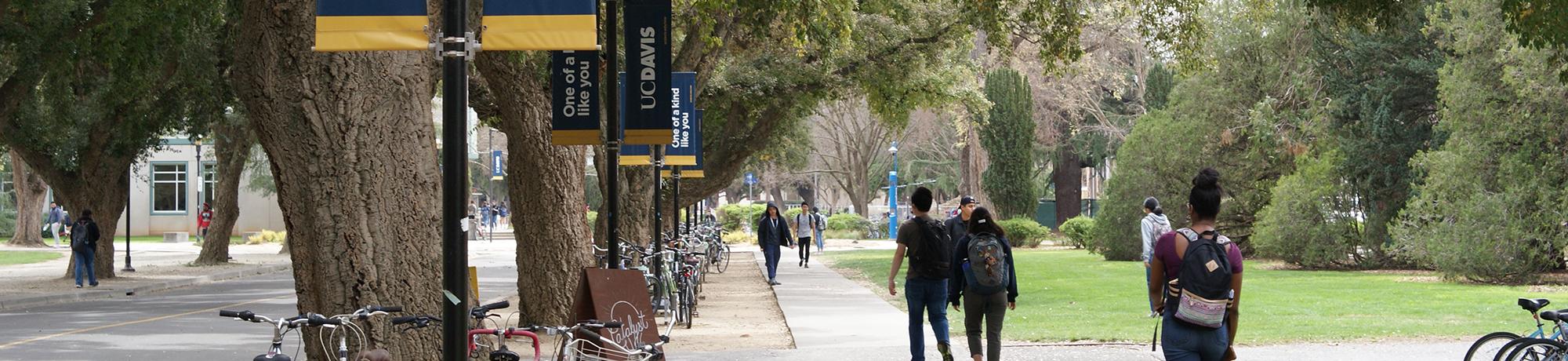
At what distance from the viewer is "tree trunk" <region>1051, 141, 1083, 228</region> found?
62.1m

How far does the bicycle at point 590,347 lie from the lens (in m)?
7.66

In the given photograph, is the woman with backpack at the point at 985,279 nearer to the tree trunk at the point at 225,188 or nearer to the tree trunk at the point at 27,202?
the tree trunk at the point at 225,188

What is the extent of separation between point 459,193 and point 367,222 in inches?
90.2

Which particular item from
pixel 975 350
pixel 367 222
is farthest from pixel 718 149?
pixel 367 222

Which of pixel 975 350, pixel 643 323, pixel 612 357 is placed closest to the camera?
pixel 612 357

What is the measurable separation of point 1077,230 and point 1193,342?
1590 inches

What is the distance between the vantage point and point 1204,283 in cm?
701

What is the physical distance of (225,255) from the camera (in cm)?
3912

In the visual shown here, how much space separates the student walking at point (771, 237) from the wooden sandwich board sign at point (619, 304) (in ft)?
56.8

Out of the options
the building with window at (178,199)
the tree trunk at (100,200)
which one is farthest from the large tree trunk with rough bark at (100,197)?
the building with window at (178,199)

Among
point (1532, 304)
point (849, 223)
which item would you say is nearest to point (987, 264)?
point (1532, 304)

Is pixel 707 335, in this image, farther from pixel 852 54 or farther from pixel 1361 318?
pixel 852 54

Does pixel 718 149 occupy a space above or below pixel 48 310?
above

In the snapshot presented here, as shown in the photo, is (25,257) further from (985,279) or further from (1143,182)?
(985,279)
